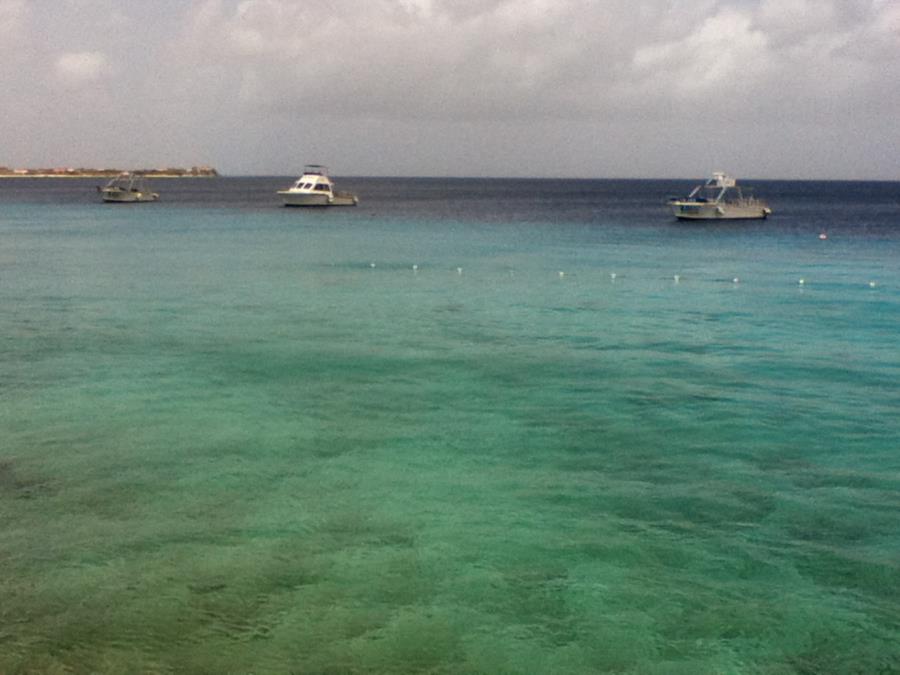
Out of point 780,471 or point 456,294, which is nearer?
point 780,471

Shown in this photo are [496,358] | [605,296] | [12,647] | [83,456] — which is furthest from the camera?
[605,296]

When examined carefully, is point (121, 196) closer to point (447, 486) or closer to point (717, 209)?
point (717, 209)

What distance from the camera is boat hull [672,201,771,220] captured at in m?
86.6

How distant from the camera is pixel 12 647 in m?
10.2

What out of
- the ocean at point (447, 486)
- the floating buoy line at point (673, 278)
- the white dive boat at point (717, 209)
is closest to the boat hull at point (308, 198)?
the white dive boat at point (717, 209)

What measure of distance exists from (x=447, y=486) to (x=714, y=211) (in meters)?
77.3

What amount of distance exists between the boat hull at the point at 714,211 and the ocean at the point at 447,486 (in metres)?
53.1

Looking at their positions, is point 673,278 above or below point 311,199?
below

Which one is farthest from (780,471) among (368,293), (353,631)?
(368,293)

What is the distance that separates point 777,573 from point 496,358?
13613 millimetres

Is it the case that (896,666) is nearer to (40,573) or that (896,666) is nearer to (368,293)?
(40,573)

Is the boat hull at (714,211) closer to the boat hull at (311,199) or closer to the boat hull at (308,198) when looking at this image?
the boat hull at (311,199)

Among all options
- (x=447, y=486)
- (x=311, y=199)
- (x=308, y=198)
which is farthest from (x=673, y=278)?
(x=308, y=198)

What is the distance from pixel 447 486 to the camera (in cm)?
1561
